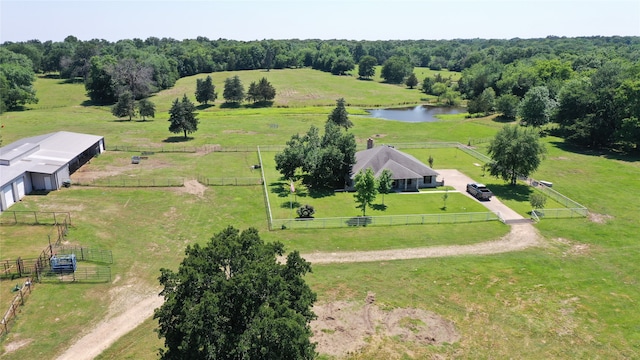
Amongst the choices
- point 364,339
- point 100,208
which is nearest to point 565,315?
point 364,339

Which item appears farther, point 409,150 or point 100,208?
point 409,150

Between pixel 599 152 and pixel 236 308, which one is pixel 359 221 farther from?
pixel 599 152

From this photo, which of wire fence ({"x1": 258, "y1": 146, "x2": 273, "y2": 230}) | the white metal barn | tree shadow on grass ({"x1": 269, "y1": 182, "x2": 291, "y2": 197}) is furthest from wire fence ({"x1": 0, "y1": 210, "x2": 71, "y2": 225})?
tree shadow on grass ({"x1": 269, "y1": 182, "x2": 291, "y2": 197})

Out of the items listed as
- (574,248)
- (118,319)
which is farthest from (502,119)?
(118,319)

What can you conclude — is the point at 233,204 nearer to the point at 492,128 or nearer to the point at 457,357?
the point at 457,357

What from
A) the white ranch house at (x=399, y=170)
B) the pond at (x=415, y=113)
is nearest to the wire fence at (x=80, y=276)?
the white ranch house at (x=399, y=170)
